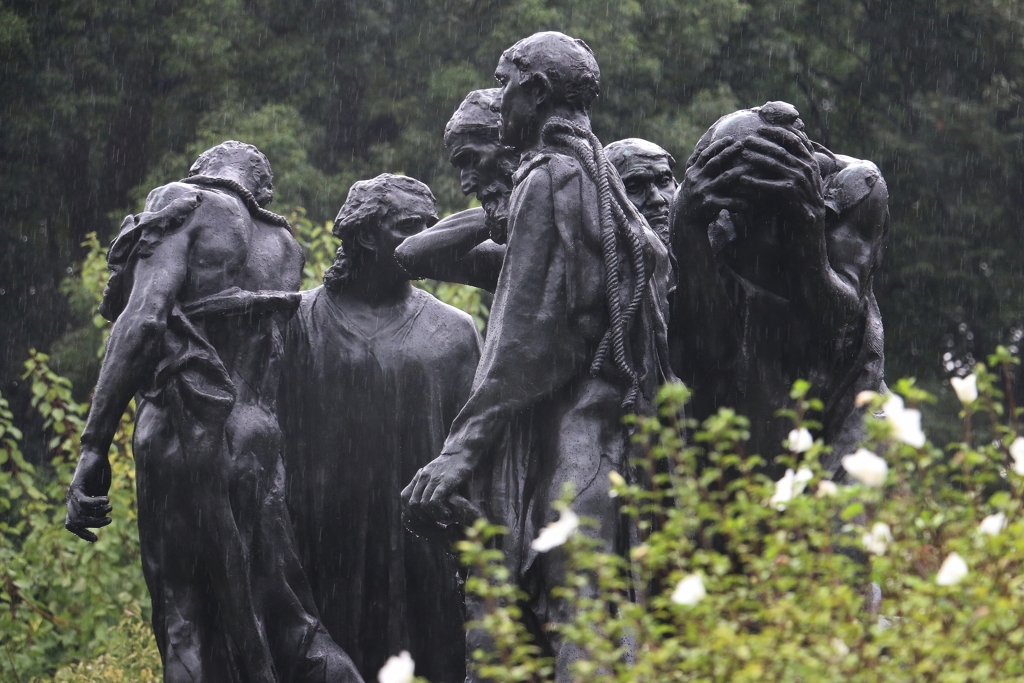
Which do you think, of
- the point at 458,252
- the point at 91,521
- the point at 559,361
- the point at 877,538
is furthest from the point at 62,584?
the point at 877,538

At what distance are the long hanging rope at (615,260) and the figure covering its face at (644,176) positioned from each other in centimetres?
112

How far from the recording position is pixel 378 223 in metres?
7.07

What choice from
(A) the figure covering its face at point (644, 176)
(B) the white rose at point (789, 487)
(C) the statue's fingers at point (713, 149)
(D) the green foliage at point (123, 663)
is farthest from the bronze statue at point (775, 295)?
(D) the green foliage at point (123, 663)

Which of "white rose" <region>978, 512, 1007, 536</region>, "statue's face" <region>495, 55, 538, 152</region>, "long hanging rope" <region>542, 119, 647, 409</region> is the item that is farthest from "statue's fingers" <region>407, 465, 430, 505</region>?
"white rose" <region>978, 512, 1007, 536</region>

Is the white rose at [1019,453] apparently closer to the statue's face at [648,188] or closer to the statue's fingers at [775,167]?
the statue's fingers at [775,167]

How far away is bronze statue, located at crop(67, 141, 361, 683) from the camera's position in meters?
6.41

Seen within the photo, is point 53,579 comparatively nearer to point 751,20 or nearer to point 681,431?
point 681,431

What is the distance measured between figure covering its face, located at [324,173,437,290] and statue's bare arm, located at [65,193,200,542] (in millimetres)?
885

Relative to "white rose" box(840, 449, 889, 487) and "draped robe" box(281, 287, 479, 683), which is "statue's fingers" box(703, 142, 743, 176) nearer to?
"white rose" box(840, 449, 889, 487)

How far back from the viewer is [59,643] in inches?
428

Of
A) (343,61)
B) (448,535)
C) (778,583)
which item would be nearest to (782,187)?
(448,535)

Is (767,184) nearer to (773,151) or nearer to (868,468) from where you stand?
(773,151)

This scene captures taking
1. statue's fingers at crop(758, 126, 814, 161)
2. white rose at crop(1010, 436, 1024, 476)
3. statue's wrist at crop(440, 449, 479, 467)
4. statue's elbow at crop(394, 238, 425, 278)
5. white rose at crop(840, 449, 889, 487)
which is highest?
white rose at crop(840, 449, 889, 487)

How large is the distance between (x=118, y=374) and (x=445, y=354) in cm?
144
